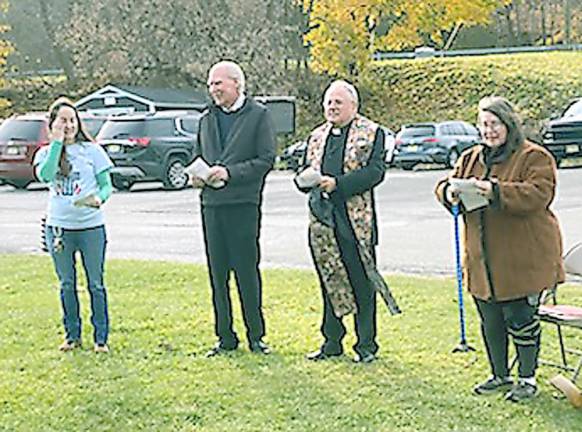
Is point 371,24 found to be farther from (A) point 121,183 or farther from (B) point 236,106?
(B) point 236,106

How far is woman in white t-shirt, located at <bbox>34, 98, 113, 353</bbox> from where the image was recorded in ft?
26.0

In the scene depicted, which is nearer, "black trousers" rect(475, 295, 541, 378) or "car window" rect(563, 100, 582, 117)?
"black trousers" rect(475, 295, 541, 378)

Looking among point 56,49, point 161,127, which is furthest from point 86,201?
point 56,49

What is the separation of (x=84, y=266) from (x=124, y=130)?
18.4 m

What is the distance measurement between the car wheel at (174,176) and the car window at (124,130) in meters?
0.97

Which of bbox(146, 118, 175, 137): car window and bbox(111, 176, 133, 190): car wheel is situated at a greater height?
bbox(146, 118, 175, 137): car window

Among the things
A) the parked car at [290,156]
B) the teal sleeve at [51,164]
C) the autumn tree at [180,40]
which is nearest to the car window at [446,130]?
the parked car at [290,156]

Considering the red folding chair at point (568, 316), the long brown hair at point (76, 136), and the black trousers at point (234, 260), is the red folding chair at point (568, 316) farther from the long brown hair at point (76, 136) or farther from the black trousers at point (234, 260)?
the long brown hair at point (76, 136)

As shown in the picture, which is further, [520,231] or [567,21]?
[567,21]

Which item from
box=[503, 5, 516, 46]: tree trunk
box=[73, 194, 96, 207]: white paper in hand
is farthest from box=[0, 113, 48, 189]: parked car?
box=[503, 5, 516, 46]: tree trunk

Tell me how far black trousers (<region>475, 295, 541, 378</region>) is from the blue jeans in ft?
8.97

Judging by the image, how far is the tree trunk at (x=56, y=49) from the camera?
48438mm

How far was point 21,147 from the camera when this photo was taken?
2669 cm

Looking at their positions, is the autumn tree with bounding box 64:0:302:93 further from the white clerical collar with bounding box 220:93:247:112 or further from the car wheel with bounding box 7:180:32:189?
the white clerical collar with bounding box 220:93:247:112
